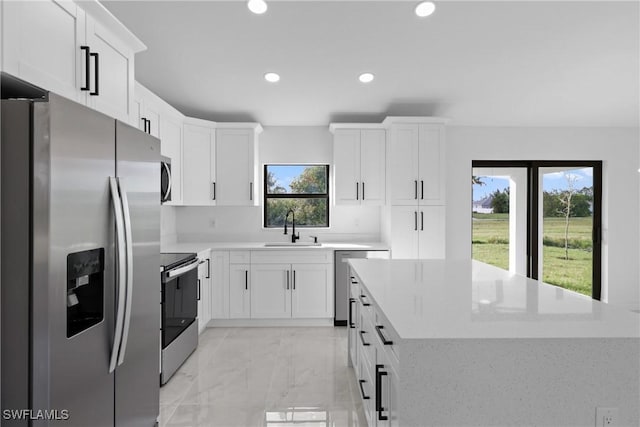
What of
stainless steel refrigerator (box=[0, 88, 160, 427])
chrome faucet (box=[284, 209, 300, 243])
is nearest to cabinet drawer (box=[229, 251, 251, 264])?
chrome faucet (box=[284, 209, 300, 243])

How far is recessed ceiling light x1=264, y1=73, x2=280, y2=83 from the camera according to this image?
3957 millimetres

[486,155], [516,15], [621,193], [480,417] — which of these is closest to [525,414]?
[480,417]

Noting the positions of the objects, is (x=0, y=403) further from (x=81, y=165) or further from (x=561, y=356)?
(x=561, y=356)

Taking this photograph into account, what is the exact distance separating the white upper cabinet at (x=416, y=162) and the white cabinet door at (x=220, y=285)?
201 cm

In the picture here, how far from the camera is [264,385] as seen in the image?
295 cm

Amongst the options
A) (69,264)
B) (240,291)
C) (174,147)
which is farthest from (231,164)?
(69,264)

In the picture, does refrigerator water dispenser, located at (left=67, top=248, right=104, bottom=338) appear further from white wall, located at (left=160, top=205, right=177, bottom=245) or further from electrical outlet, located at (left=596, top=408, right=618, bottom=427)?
white wall, located at (left=160, top=205, right=177, bottom=245)

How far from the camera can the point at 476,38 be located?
346 centimetres

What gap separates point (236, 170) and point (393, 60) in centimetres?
215

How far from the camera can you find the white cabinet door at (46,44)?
1.35 m

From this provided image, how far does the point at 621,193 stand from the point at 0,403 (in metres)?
6.28

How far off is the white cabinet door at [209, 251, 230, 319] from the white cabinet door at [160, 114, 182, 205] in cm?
75

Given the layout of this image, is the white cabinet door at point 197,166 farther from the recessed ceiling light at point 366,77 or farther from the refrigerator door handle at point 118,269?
the refrigerator door handle at point 118,269

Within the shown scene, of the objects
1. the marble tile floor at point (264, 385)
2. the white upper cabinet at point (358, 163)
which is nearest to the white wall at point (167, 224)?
the marble tile floor at point (264, 385)
